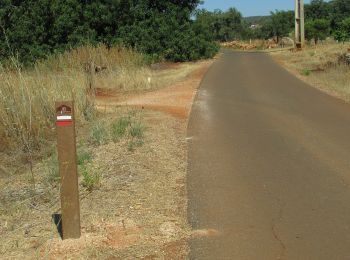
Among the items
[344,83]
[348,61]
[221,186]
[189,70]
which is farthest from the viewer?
[189,70]

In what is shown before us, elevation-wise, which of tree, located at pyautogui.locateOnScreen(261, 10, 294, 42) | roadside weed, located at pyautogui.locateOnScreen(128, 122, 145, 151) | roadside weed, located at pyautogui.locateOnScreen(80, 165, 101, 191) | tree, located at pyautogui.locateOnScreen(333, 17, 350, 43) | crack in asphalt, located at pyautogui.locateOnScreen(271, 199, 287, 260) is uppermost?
tree, located at pyautogui.locateOnScreen(261, 10, 294, 42)

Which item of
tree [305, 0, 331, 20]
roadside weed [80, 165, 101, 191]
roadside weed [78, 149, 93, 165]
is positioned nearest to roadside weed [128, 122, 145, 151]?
roadside weed [78, 149, 93, 165]

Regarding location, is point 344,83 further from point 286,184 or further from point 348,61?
point 286,184

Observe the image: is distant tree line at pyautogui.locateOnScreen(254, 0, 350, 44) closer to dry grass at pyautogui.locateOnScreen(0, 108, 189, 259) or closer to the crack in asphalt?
dry grass at pyautogui.locateOnScreen(0, 108, 189, 259)

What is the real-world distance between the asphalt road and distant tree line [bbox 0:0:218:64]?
16184 mm

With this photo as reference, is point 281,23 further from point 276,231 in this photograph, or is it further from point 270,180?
point 276,231

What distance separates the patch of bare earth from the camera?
15.8 ft

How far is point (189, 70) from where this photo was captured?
25906 mm

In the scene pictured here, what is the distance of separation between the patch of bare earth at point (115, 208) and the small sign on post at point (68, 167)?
0.16m

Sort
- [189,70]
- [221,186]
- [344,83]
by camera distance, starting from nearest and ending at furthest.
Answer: [221,186], [344,83], [189,70]

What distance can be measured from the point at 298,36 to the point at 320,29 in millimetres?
16443

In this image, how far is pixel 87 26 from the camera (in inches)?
1147

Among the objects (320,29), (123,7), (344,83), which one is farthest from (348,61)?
(320,29)

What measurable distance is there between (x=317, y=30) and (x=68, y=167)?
56245 mm
